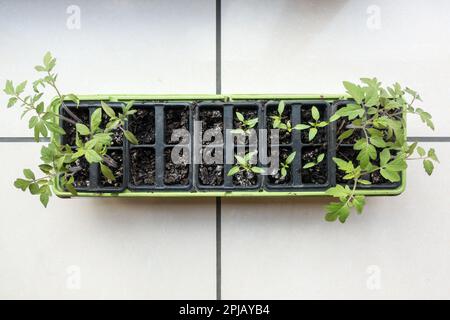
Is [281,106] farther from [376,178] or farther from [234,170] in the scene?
[376,178]

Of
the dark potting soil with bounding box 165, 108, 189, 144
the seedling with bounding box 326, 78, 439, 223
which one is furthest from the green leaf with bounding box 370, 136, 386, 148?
the dark potting soil with bounding box 165, 108, 189, 144

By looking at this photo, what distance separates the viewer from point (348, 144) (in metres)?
1.00

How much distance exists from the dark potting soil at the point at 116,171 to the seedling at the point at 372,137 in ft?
1.85

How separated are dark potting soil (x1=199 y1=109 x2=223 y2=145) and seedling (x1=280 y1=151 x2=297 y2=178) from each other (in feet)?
0.63

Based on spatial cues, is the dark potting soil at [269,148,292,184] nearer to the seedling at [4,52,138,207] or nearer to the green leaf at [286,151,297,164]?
the green leaf at [286,151,297,164]

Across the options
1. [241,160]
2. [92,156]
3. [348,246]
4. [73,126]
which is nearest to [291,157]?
[241,160]

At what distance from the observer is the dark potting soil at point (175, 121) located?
3.34ft

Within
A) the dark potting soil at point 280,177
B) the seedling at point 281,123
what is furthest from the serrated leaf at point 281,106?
the dark potting soil at point 280,177

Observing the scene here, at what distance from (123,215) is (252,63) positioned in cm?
63

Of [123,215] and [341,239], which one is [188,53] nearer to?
[123,215]

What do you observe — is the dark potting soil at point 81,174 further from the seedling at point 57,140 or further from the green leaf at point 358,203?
the green leaf at point 358,203

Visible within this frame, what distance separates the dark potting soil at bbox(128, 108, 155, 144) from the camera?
1024 mm

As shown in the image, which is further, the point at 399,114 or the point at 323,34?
the point at 323,34
